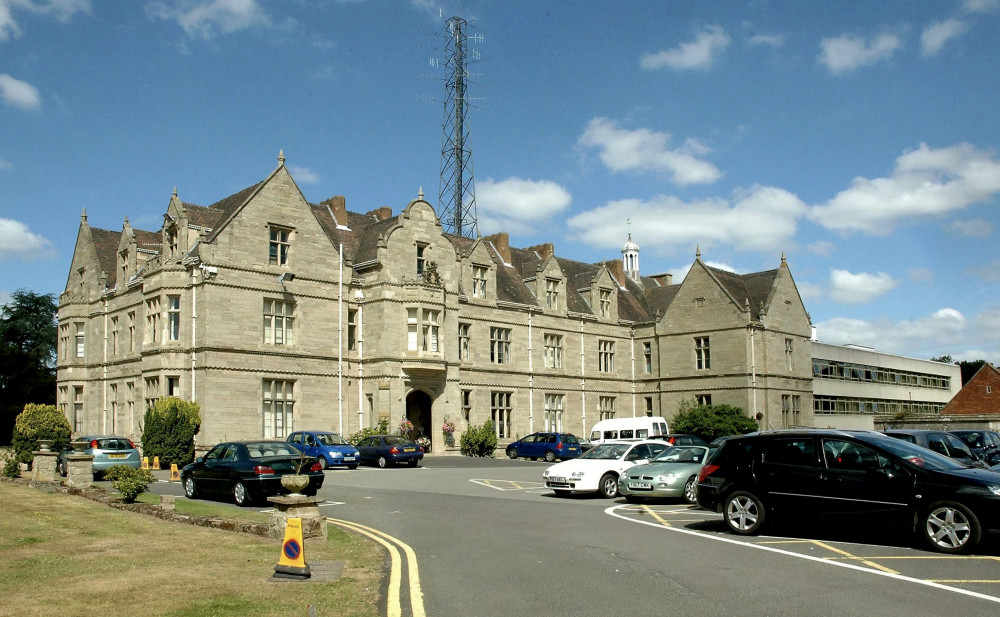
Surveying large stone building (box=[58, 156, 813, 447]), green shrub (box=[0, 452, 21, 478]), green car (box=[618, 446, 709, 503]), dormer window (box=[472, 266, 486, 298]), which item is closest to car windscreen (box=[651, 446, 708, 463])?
green car (box=[618, 446, 709, 503])

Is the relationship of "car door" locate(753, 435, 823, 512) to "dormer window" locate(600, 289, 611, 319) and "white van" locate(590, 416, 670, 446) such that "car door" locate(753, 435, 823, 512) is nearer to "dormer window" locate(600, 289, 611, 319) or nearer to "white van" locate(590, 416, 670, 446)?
"white van" locate(590, 416, 670, 446)

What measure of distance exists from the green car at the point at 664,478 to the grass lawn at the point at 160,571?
7951mm

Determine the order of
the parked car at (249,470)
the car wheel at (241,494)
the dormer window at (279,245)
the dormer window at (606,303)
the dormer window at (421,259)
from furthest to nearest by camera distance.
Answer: the dormer window at (606,303) → the dormer window at (421,259) → the dormer window at (279,245) → the car wheel at (241,494) → the parked car at (249,470)

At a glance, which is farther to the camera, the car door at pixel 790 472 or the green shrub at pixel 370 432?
the green shrub at pixel 370 432

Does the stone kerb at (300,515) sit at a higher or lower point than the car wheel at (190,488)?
higher

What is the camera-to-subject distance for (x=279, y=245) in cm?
3881

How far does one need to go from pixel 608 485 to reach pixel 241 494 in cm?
886

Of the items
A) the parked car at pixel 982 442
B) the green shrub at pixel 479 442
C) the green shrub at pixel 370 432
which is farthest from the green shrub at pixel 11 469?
the parked car at pixel 982 442

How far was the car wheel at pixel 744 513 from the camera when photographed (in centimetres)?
Result: 1393

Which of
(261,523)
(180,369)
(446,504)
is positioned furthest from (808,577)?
(180,369)

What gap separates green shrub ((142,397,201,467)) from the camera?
112 feet

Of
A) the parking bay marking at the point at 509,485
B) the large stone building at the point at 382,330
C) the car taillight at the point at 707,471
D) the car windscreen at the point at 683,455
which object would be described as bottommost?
the parking bay marking at the point at 509,485

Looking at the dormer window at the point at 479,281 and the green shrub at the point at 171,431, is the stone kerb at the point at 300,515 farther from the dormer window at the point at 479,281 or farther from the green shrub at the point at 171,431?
the dormer window at the point at 479,281

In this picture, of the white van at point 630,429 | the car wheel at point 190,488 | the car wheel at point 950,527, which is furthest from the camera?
the white van at point 630,429
